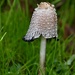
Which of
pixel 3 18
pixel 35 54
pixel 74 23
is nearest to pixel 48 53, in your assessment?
pixel 35 54

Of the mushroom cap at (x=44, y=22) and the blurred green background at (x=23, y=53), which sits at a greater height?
the mushroom cap at (x=44, y=22)

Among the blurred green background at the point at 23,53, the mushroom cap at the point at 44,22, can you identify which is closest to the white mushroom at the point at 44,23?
the mushroom cap at the point at 44,22

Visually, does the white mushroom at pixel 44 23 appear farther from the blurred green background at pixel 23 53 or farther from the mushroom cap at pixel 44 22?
the blurred green background at pixel 23 53

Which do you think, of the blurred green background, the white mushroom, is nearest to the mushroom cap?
the white mushroom

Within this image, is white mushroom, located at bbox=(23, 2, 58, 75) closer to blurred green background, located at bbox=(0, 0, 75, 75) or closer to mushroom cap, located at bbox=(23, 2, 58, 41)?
mushroom cap, located at bbox=(23, 2, 58, 41)

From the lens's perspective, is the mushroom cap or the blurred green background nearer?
the mushroom cap

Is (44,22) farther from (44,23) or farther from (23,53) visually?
(23,53)

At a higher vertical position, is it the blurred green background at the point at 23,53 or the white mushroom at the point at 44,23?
the white mushroom at the point at 44,23

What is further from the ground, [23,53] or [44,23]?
[44,23]

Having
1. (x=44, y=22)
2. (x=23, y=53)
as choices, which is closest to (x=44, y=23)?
(x=44, y=22)

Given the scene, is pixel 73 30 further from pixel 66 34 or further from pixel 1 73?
pixel 1 73

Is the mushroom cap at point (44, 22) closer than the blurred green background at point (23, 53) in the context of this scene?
Yes
